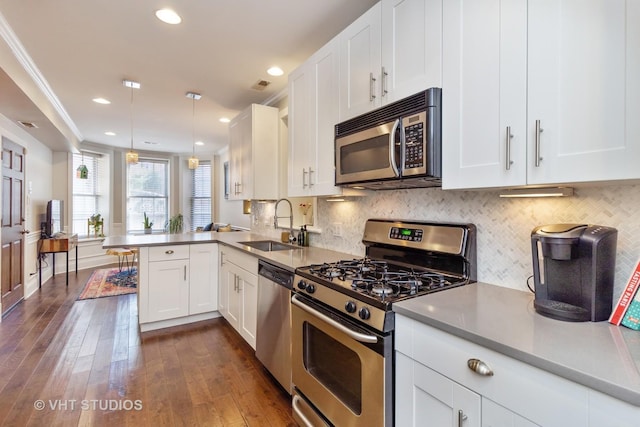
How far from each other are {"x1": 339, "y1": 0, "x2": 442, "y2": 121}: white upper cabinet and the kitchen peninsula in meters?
1.48

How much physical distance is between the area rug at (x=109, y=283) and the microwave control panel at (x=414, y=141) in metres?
4.60

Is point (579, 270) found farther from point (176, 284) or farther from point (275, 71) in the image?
point (176, 284)

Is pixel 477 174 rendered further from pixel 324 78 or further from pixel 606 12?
pixel 324 78

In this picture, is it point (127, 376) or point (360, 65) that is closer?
point (360, 65)

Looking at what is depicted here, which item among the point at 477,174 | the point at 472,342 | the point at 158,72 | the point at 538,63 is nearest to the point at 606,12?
the point at 538,63

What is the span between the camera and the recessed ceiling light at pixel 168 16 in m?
2.12

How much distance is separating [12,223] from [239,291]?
10.8 feet

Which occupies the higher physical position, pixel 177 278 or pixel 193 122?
pixel 193 122

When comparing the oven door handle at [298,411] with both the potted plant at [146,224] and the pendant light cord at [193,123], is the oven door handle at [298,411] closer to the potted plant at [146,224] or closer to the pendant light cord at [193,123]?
the pendant light cord at [193,123]

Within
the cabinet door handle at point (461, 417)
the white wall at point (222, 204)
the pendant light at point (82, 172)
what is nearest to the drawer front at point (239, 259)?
the cabinet door handle at point (461, 417)

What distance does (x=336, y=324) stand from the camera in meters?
1.46

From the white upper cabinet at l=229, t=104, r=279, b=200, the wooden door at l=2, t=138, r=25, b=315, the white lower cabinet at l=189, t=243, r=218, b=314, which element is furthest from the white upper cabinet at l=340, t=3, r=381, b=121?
the wooden door at l=2, t=138, r=25, b=315

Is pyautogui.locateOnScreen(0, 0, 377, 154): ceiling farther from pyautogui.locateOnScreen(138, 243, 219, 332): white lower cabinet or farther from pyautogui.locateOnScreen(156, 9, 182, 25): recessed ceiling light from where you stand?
pyautogui.locateOnScreen(138, 243, 219, 332): white lower cabinet

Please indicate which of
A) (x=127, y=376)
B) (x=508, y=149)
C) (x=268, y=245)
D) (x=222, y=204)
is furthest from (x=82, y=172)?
(x=508, y=149)
